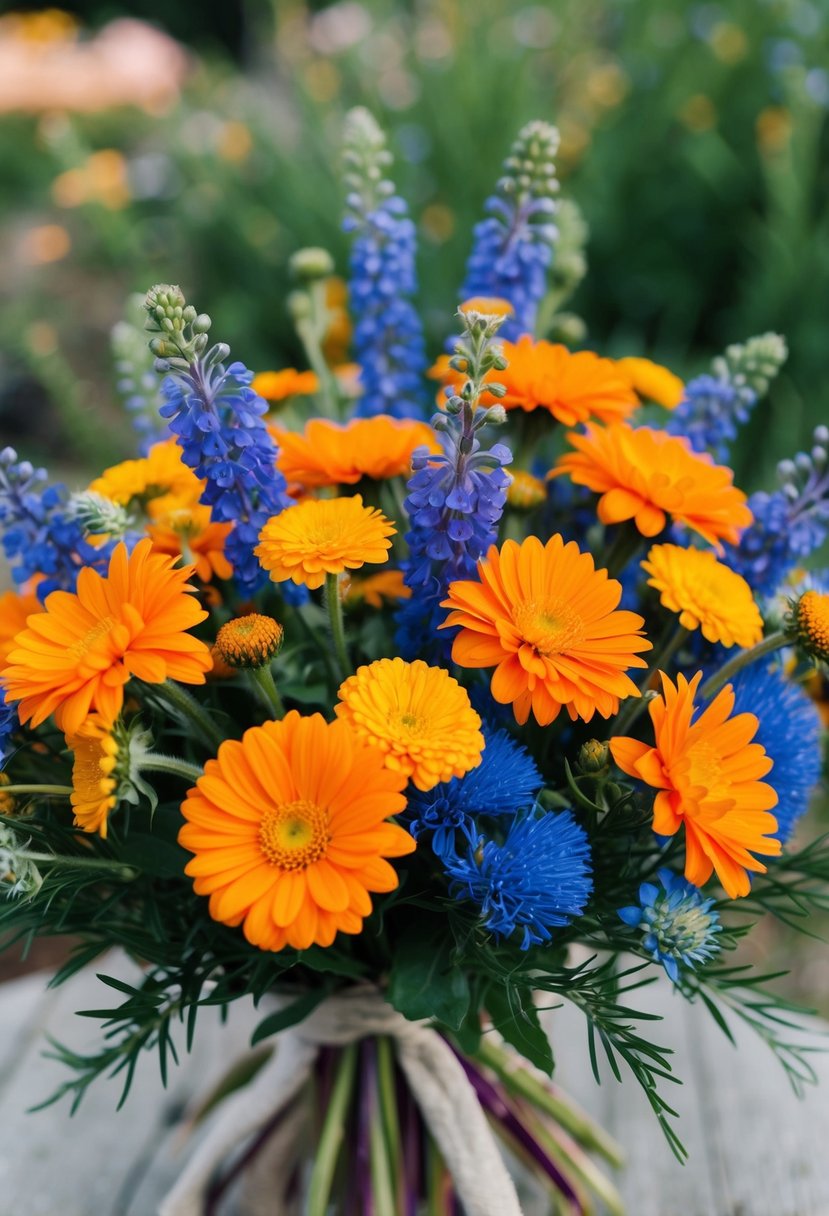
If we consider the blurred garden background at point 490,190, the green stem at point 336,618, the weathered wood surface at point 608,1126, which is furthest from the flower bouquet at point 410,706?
the blurred garden background at point 490,190

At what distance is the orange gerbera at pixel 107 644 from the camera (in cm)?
37

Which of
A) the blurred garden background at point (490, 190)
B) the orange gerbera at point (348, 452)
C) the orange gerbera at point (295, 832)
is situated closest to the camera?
the orange gerbera at point (295, 832)

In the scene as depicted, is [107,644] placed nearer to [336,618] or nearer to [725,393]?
[336,618]

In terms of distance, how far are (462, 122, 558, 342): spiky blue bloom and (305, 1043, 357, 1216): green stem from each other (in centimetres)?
40

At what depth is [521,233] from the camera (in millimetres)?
574

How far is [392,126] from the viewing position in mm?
2166

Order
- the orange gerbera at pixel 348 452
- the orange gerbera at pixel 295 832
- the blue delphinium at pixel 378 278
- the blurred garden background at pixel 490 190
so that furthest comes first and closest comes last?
1. the blurred garden background at pixel 490 190
2. the blue delphinium at pixel 378 278
3. the orange gerbera at pixel 348 452
4. the orange gerbera at pixel 295 832

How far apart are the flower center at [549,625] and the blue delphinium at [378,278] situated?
25cm

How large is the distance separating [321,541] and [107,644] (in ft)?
0.30

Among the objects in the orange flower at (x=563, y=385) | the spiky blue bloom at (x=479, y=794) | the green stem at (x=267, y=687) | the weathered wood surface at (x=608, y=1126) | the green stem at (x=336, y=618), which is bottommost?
the weathered wood surface at (x=608, y=1126)

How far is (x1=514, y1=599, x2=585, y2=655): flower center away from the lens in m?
0.39

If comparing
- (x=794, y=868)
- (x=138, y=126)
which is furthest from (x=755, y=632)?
(x=138, y=126)

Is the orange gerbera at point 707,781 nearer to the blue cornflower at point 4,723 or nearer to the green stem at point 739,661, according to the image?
the green stem at point 739,661

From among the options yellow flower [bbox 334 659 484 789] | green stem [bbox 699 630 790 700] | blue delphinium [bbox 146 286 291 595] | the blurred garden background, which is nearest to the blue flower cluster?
blue delphinium [bbox 146 286 291 595]
